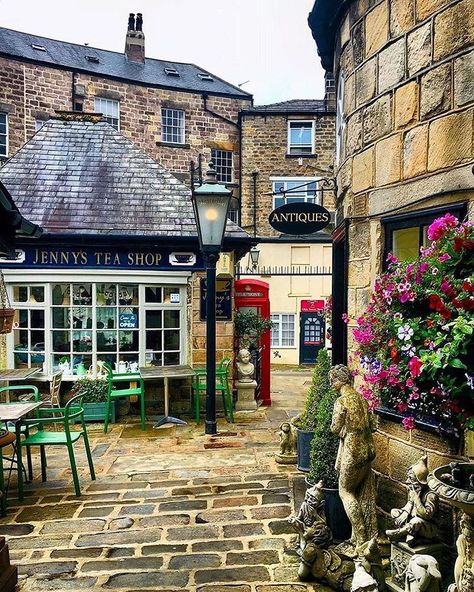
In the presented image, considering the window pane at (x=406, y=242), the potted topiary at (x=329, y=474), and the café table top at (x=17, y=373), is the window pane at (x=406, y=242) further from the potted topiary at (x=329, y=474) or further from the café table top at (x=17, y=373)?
the café table top at (x=17, y=373)

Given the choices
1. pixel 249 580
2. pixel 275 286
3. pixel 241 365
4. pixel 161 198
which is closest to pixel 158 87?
pixel 275 286

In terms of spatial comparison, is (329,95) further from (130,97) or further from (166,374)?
(166,374)

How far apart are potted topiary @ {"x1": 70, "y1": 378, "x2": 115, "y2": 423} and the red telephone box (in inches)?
111

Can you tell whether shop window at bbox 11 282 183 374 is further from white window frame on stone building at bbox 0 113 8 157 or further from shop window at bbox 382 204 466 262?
white window frame on stone building at bbox 0 113 8 157

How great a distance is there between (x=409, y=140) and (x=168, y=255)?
582 centimetres

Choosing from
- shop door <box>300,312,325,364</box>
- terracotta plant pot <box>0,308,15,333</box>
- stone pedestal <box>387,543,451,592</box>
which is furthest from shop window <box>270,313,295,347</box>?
stone pedestal <box>387,543,451,592</box>

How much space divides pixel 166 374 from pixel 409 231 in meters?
4.99

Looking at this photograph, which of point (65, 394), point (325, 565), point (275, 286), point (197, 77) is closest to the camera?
point (325, 565)

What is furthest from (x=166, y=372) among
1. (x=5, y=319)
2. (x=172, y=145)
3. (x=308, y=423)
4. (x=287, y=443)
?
(x=172, y=145)

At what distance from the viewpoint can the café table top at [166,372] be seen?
27.1 ft

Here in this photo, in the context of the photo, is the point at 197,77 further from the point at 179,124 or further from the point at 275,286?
the point at 275,286

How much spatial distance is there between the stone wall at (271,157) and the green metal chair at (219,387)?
13.1 metres

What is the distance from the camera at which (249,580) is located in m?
3.77

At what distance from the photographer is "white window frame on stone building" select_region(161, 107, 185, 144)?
2184 centimetres
